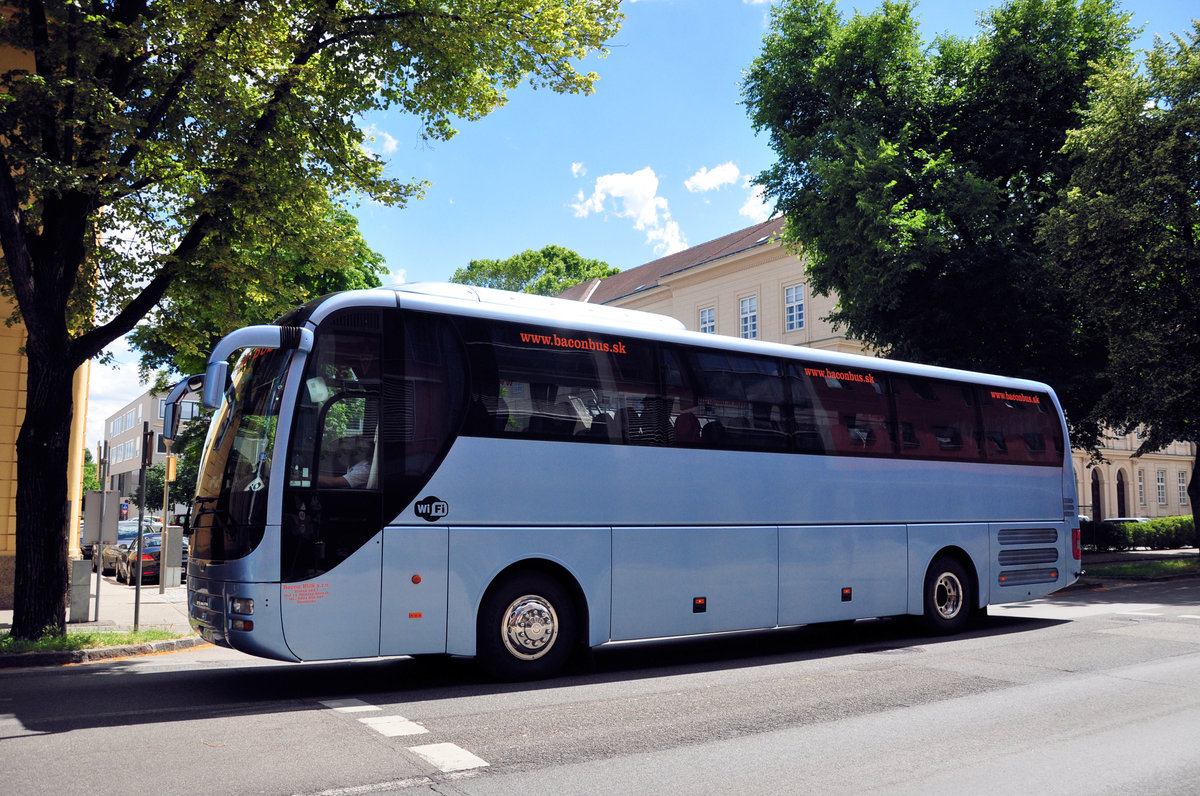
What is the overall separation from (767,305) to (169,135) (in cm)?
3975

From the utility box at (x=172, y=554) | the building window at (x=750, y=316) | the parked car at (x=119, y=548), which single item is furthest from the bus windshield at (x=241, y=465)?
the building window at (x=750, y=316)

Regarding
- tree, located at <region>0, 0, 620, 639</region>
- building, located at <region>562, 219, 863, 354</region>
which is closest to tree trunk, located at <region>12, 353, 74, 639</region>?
tree, located at <region>0, 0, 620, 639</region>

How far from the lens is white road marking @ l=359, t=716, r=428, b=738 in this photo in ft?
21.7

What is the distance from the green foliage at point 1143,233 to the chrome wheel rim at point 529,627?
20.3m

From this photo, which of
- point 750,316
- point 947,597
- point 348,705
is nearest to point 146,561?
point 348,705

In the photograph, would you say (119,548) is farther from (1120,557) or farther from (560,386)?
(1120,557)

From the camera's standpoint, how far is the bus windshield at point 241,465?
7.85 m

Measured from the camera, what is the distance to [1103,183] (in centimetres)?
2447

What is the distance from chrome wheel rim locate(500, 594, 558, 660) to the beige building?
1139 inches

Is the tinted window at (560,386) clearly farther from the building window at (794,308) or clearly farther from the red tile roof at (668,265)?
the red tile roof at (668,265)

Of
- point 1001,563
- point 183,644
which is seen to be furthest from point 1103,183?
point 183,644

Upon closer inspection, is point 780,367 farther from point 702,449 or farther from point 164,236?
point 164,236

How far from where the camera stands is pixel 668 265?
62.8 metres

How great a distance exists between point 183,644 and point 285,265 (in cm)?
538
